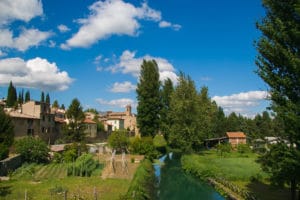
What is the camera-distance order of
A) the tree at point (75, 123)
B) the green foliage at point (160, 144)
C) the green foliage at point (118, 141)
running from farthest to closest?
the green foliage at point (160, 144), the tree at point (75, 123), the green foliage at point (118, 141)

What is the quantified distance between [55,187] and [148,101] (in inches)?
1536

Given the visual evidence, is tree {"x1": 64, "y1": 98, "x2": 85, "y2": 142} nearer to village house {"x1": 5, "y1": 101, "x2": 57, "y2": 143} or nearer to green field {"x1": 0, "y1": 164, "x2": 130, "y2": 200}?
village house {"x1": 5, "y1": 101, "x2": 57, "y2": 143}

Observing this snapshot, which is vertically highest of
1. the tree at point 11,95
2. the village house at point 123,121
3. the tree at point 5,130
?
the tree at point 11,95

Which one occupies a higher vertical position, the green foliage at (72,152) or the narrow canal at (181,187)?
the green foliage at (72,152)

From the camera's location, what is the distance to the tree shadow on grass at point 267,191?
80.8ft

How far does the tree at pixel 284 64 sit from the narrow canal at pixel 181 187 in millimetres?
11654

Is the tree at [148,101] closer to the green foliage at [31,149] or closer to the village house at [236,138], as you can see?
the green foliage at [31,149]

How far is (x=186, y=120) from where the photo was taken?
53562 millimetres

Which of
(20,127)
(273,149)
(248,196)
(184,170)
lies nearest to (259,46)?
(273,149)

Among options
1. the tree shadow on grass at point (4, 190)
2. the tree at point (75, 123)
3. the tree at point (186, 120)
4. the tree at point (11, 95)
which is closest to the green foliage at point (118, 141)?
the tree at point (75, 123)

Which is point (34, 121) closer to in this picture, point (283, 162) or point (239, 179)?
point (239, 179)

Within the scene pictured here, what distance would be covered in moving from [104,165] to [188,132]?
16181mm

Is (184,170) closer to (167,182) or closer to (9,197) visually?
(167,182)

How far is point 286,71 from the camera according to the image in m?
17.3
